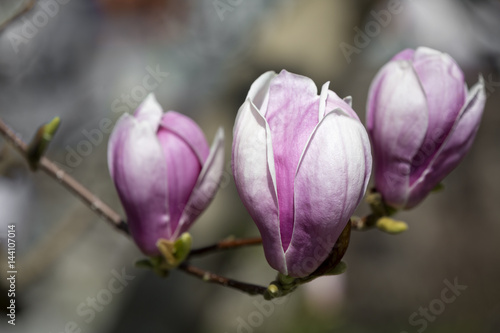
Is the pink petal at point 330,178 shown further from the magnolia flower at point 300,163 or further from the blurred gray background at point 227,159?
the blurred gray background at point 227,159

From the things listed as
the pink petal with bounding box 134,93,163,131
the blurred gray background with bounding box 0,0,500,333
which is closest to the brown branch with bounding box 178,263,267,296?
the pink petal with bounding box 134,93,163,131

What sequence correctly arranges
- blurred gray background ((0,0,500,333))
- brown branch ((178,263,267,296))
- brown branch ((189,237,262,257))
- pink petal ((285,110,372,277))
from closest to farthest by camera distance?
pink petal ((285,110,372,277))
brown branch ((178,263,267,296))
brown branch ((189,237,262,257))
blurred gray background ((0,0,500,333))

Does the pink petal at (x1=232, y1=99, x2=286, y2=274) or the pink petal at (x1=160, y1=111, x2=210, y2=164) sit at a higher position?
the pink petal at (x1=232, y1=99, x2=286, y2=274)

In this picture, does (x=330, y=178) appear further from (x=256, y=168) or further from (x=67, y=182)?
(x=67, y=182)

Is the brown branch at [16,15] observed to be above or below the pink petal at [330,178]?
below

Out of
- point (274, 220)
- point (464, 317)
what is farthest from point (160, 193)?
point (464, 317)

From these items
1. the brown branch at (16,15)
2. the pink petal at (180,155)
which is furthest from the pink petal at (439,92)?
the brown branch at (16,15)

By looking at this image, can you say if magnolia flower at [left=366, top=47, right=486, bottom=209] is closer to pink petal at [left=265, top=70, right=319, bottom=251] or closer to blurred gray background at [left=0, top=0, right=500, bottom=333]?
pink petal at [left=265, top=70, right=319, bottom=251]
